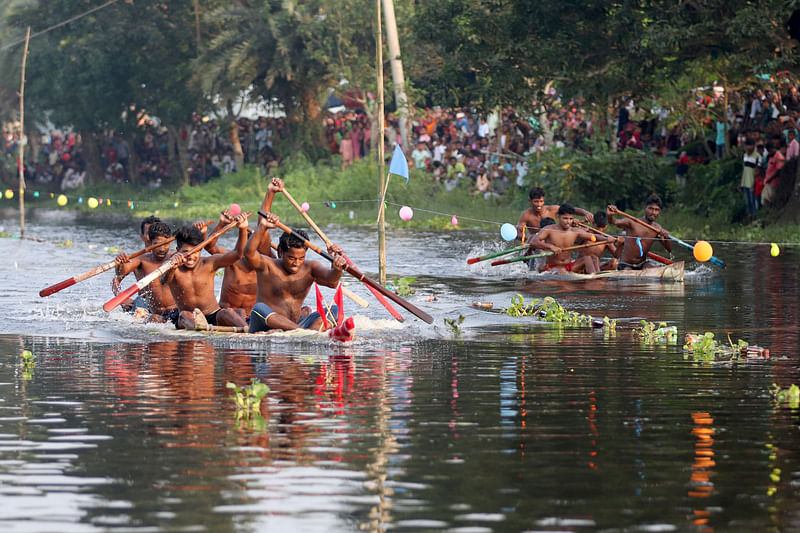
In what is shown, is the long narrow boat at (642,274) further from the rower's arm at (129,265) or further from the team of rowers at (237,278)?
the rower's arm at (129,265)

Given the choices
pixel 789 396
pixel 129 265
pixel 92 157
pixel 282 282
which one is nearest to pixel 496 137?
pixel 92 157

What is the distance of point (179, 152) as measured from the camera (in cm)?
4812

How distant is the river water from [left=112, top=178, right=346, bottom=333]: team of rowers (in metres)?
0.32

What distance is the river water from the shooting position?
22.8 feet

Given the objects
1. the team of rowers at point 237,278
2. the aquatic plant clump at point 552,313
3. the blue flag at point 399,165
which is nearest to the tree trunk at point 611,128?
the blue flag at point 399,165

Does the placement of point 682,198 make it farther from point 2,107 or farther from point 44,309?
point 2,107

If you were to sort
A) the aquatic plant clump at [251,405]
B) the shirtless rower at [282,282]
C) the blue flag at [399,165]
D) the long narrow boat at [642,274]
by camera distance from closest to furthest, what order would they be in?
the aquatic plant clump at [251,405], the shirtless rower at [282,282], the blue flag at [399,165], the long narrow boat at [642,274]

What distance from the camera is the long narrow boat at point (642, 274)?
66.7ft

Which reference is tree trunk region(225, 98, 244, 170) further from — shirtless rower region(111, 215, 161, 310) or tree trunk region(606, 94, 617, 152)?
shirtless rower region(111, 215, 161, 310)

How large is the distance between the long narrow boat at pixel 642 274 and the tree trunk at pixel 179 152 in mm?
27248

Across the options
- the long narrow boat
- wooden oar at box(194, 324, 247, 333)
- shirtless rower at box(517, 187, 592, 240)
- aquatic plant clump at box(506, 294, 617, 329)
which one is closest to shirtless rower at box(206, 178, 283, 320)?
wooden oar at box(194, 324, 247, 333)

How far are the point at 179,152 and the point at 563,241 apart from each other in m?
28.8

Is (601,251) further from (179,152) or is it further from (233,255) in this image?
(179,152)

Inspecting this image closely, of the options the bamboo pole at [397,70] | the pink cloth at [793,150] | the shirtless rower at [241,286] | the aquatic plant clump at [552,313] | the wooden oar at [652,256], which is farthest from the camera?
the bamboo pole at [397,70]
